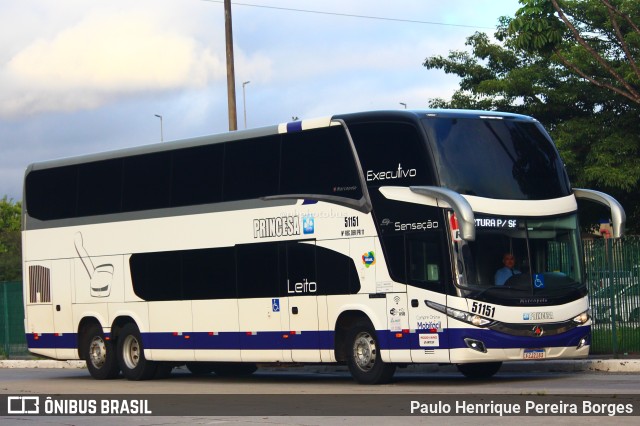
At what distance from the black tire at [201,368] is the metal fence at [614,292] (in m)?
7.44

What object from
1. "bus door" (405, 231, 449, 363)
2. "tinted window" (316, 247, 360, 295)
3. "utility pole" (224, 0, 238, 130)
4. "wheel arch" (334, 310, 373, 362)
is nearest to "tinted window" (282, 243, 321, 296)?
"tinted window" (316, 247, 360, 295)

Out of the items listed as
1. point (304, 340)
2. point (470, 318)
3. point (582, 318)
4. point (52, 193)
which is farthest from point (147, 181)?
point (582, 318)

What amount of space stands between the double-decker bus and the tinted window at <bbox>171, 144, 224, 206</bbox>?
0.10 ft

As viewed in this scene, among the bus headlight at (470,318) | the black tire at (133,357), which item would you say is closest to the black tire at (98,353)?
the black tire at (133,357)

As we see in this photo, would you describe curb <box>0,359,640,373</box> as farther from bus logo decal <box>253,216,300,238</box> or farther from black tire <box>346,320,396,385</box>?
bus logo decal <box>253,216,300,238</box>

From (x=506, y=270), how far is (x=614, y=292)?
4.85 m

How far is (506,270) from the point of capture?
17.7m

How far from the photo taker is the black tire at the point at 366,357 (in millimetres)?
18406

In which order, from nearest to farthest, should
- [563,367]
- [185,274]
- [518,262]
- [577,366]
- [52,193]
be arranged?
[518,262] → [577,366] → [563,367] → [185,274] → [52,193]

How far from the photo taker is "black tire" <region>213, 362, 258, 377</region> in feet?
77.8

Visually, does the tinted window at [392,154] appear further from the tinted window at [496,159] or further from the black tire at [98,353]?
A: the black tire at [98,353]

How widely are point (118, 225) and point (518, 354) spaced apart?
9.03 meters

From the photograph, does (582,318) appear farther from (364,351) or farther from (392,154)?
(392,154)

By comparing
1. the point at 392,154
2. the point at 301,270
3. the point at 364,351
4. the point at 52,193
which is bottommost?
the point at 364,351
